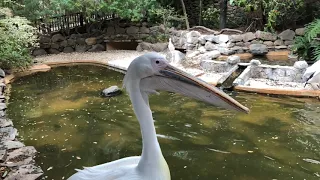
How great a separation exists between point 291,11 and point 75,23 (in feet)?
22.8

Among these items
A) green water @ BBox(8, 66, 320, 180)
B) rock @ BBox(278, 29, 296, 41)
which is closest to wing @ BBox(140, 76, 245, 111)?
green water @ BBox(8, 66, 320, 180)

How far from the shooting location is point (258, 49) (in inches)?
378

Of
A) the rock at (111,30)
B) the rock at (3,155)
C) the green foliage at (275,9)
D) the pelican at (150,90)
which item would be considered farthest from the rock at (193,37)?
the pelican at (150,90)

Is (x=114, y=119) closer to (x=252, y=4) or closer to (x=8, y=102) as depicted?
(x=8, y=102)

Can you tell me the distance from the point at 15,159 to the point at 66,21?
860 centimetres

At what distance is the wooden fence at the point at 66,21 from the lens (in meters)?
11.1

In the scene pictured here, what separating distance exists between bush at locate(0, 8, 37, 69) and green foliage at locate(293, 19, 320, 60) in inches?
265

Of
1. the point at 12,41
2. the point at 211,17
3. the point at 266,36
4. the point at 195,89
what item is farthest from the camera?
the point at 211,17

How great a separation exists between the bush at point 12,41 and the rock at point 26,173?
16.0ft

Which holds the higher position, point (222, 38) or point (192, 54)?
point (222, 38)

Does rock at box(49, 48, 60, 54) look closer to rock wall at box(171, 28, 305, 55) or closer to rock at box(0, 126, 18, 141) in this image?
rock wall at box(171, 28, 305, 55)

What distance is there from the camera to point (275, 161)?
3863 mm

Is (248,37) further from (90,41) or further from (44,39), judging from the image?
(44,39)

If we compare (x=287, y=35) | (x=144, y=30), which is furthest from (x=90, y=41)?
(x=287, y=35)
